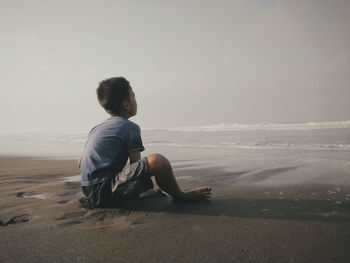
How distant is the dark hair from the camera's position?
8.36 ft

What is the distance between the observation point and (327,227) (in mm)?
1749

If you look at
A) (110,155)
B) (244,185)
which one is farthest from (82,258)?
(244,185)

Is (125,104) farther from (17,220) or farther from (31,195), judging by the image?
(31,195)

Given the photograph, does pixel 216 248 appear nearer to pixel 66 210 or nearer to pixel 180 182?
pixel 66 210

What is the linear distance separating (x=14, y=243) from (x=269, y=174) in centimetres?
326

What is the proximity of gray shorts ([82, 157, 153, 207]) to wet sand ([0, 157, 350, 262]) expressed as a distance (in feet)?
0.34

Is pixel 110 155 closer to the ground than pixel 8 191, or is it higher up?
higher up

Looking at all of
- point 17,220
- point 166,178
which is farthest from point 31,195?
point 166,178

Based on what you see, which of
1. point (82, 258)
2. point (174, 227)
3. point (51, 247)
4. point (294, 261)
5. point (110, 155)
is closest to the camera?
point (294, 261)

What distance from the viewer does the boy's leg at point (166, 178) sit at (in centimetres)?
221

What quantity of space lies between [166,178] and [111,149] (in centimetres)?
53

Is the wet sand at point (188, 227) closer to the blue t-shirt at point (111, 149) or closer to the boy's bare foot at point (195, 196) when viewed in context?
the boy's bare foot at point (195, 196)

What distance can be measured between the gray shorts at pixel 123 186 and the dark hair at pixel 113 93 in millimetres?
653

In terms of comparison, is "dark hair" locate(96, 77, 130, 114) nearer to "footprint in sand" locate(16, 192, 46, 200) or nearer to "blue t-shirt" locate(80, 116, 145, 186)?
"blue t-shirt" locate(80, 116, 145, 186)
